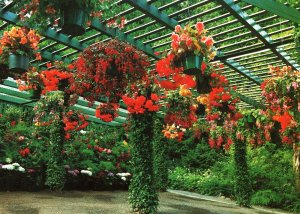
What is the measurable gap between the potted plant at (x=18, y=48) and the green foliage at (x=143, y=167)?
212cm

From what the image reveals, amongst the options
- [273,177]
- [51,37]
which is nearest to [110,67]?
[51,37]

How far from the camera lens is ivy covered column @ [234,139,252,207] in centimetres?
927

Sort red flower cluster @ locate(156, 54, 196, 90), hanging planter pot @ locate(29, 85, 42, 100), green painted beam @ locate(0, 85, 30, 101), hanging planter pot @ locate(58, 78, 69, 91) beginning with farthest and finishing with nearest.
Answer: green painted beam @ locate(0, 85, 30, 101), hanging planter pot @ locate(29, 85, 42, 100), hanging planter pot @ locate(58, 78, 69, 91), red flower cluster @ locate(156, 54, 196, 90)

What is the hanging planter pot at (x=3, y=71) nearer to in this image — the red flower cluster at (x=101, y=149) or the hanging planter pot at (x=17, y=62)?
the hanging planter pot at (x=17, y=62)

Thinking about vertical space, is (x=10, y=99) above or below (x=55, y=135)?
above

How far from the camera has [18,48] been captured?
4801 mm

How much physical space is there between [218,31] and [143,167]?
3184 millimetres

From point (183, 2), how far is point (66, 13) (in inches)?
140

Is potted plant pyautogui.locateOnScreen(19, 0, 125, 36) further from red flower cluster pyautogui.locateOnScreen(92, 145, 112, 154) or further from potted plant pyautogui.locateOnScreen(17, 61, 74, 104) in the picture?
red flower cluster pyautogui.locateOnScreen(92, 145, 112, 154)

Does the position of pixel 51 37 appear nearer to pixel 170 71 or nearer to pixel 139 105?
pixel 139 105

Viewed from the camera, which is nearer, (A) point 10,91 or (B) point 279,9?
(B) point 279,9

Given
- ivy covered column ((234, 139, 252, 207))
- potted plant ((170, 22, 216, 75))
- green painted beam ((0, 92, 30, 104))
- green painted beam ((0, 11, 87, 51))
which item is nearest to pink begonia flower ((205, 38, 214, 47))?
potted plant ((170, 22, 216, 75))

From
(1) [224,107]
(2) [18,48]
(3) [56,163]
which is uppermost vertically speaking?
(2) [18,48]

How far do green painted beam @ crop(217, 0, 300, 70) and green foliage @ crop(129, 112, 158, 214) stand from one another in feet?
7.42
